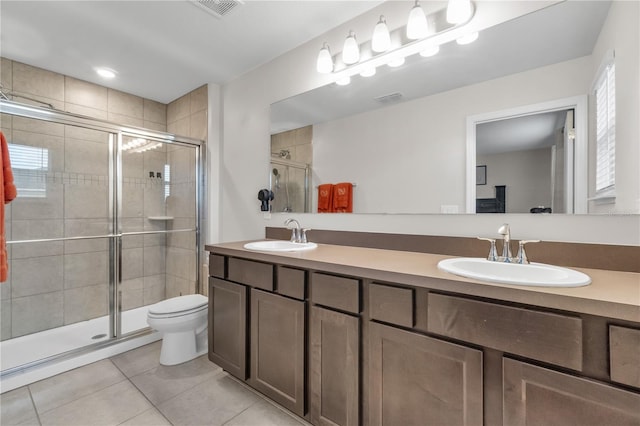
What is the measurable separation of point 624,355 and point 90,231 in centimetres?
351

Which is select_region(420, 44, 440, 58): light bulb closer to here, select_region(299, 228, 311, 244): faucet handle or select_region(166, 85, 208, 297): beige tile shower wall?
select_region(299, 228, 311, 244): faucet handle

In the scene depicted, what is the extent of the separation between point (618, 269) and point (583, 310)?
559 millimetres

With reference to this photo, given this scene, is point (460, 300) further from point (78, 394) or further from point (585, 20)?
point (78, 394)

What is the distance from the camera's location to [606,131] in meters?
1.18

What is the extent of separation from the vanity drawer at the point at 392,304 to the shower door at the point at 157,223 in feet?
7.44

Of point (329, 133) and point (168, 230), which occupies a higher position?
point (329, 133)

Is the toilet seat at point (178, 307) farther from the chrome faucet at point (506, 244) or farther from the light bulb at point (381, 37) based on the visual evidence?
the light bulb at point (381, 37)

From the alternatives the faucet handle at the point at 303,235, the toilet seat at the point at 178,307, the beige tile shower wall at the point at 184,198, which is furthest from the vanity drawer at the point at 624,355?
the beige tile shower wall at the point at 184,198

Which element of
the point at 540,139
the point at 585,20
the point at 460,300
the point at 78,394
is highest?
the point at 585,20

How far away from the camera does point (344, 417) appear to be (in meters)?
A: 1.27

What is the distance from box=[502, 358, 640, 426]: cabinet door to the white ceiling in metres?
1.97

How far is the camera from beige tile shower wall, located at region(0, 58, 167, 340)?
7.80ft

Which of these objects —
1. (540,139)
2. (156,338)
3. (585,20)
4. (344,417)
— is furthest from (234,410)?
(585,20)

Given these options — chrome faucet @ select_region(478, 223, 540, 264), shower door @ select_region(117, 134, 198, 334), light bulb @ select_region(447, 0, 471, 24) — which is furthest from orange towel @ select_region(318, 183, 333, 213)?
shower door @ select_region(117, 134, 198, 334)
